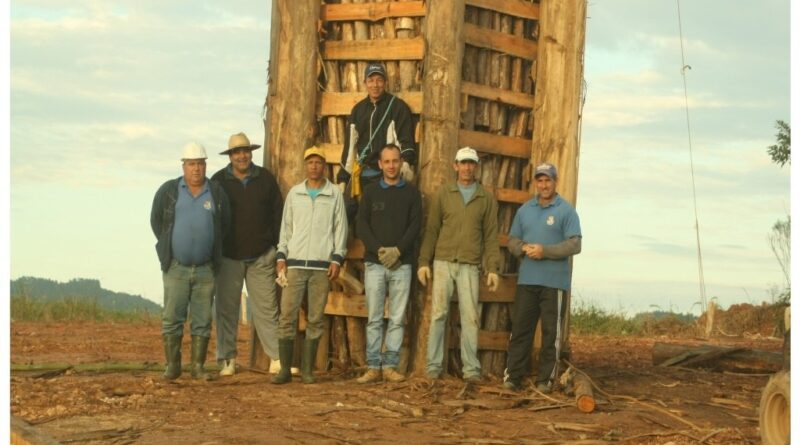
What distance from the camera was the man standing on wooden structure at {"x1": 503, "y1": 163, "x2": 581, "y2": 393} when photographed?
12.7m

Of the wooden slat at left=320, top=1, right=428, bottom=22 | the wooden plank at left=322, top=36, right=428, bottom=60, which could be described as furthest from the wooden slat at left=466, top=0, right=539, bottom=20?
the wooden plank at left=322, top=36, right=428, bottom=60

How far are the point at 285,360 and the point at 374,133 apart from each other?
2.59 m

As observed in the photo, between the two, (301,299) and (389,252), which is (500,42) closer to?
(389,252)

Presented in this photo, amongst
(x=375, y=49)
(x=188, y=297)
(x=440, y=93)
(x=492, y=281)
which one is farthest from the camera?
(x=375, y=49)

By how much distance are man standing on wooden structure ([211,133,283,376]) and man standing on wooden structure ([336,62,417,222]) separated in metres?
0.91

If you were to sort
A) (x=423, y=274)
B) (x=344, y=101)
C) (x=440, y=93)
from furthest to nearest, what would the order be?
(x=344, y=101)
(x=440, y=93)
(x=423, y=274)

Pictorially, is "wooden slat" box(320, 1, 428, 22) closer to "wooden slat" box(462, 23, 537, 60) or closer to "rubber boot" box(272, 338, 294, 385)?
"wooden slat" box(462, 23, 537, 60)

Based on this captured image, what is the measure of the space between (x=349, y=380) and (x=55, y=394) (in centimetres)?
306

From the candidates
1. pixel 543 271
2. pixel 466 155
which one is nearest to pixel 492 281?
pixel 543 271

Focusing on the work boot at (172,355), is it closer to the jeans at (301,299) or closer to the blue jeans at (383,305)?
the jeans at (301,299)

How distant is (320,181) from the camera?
13.1 meters

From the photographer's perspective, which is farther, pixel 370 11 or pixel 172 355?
pixel 370 11

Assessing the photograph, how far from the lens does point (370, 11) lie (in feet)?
45.3

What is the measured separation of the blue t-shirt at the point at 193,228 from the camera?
42.9ft
